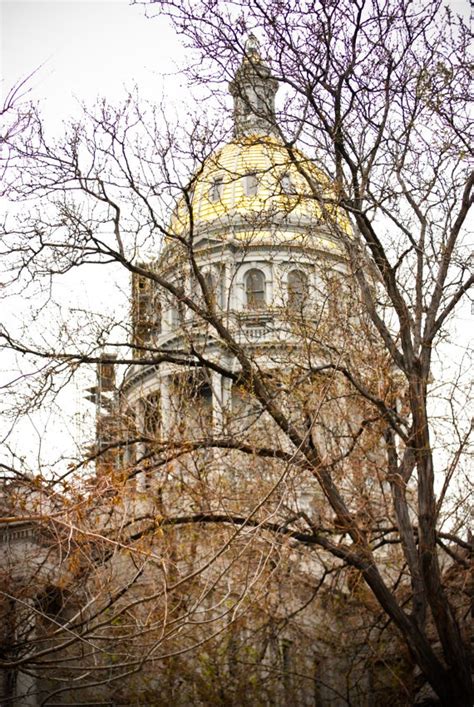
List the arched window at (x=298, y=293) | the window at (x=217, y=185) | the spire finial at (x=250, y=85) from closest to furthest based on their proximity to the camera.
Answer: the spire finial at (x=250, y=85)
the window at (x=217, y=185)
the arched window at (x=298, y=293)

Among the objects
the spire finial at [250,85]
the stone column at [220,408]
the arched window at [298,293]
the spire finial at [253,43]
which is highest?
the spire finial at [253,43]

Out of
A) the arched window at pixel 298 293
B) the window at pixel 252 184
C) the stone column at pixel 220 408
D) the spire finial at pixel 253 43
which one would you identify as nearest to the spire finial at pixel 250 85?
the spire finial at pixel 253 43

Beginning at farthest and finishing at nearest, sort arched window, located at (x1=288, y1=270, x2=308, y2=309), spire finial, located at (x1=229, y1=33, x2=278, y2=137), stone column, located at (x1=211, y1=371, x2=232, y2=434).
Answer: arched window, located at (x1=288, y1=270, x2=308, y2=309), stone column, located at (x1=211, y1=371, x2=232, y2=434), spire finial, located at (x1=229, y1=33, x2=278, y2=137)

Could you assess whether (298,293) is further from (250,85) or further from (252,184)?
(250,85)

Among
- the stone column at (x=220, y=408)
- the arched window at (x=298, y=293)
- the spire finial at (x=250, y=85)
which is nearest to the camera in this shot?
the spire finial at (x=250, y=85)

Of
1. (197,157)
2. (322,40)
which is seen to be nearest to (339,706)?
(197,157)

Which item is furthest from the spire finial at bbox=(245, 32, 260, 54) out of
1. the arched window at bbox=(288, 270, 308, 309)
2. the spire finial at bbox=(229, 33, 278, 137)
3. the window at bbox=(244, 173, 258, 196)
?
the arched window at bbox=(288, 270, 308, 309)

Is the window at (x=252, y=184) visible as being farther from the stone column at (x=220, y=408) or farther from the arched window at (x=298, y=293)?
the stone column at (x=220, y=408)

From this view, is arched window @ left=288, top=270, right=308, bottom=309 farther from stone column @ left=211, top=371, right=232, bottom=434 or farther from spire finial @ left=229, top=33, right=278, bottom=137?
spire finial @ left=229, top=33, right=278, bottom=137

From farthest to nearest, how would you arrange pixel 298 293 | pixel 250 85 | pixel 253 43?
pixel 298 293 < pixel 250 85 < pixel 253 43

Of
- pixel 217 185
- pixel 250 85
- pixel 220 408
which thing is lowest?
pixel 220 408

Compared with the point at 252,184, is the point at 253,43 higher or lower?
higher

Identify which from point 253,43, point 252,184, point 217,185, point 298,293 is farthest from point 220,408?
point 253,43

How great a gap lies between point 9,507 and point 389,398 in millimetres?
5282
